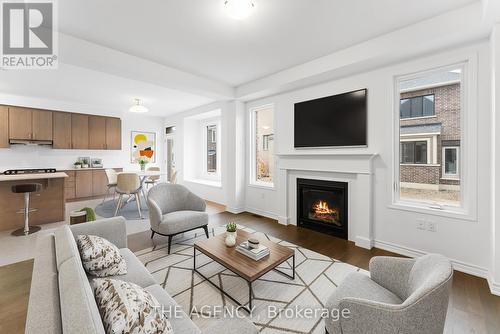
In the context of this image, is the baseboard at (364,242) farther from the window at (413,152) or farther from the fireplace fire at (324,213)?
the window at (413,152)

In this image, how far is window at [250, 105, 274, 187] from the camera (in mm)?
4543

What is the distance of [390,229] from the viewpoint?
290 cm

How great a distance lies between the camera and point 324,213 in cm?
360

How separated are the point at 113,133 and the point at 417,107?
7.40m

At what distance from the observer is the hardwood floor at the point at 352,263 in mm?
1641

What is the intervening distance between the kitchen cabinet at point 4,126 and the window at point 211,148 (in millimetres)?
4640

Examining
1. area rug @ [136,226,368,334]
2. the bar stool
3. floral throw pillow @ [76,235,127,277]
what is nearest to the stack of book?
area rug @ [136,226,368,334]

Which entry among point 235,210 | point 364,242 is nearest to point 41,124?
point 235,210

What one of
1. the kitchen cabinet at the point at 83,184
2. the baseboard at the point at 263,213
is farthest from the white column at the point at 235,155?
the kitchen cabinet at the point at 83,184

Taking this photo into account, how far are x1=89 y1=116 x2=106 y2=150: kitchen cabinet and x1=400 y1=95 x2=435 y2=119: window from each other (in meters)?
7.28

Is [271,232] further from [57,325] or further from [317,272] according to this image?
[57,325]

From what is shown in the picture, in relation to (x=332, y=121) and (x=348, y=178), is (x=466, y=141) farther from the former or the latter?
(x=332, y=121)

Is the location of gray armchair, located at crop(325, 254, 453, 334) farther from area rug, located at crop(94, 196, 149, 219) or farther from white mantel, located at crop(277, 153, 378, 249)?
area rug, located at crop(94, 196, 149, 219)

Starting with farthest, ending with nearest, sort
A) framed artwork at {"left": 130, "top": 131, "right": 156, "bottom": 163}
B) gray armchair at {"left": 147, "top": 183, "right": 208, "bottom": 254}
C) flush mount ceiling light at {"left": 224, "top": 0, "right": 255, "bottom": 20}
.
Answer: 1. framed artwork at {"left": 130, "top": 131, "right": 156, "bottom": 163}
2. gray armchair at {"left": 147, "top": 183, "right": 208, "bottom": 254}
3. flush mount ceiling light at {"left": 224, "top": 0, "right": 255, "bottom": 20}
